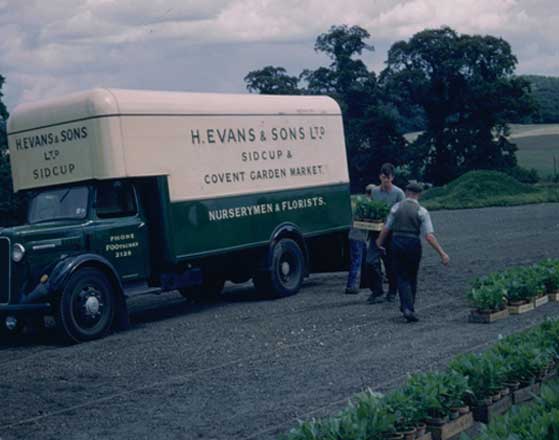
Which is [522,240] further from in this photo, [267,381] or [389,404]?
[389,404]

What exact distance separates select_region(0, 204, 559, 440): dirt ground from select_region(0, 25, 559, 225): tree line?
148 ft

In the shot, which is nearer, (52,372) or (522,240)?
(52,372)

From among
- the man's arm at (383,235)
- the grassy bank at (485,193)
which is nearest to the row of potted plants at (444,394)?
the man's arm at (383,235)

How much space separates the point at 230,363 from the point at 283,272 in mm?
5797

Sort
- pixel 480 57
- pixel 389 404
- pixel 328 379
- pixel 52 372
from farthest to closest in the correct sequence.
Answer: pixel 480 57 < pixel 52 372 < pixel 328 379 < pixel 389 404

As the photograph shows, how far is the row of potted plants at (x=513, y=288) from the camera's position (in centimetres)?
1213

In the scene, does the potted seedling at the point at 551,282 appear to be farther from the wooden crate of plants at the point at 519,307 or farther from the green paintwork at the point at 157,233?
the green paintwork at the point at 157,233

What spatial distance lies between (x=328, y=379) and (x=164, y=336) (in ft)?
14.0

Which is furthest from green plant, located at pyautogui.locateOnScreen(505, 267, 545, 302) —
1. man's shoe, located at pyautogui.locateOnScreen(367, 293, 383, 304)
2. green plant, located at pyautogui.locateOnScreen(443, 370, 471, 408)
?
green plant, located at pyautogui.locateOnScreen(443, 370, 471, 408)

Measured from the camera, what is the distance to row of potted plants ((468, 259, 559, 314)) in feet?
39.8

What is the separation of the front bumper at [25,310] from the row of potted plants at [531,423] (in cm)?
786

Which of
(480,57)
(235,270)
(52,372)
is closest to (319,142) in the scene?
(235,270)

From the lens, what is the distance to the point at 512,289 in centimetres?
1262

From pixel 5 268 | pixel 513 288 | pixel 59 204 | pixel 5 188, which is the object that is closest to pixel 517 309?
pixel 513 288
